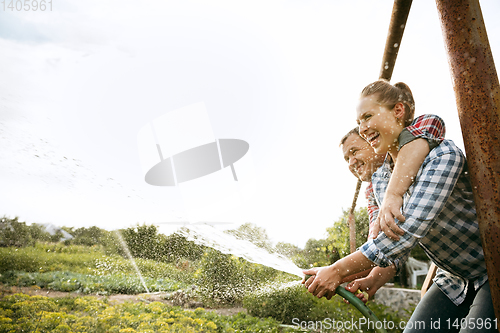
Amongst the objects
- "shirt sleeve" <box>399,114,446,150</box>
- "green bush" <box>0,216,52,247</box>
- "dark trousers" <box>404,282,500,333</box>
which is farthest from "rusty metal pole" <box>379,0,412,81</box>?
"green bush" <box>0,216,52,247</box>

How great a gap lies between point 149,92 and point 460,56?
35.4 feet

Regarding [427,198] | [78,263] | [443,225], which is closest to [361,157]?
[443,225]

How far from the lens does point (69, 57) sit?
10438 millimetres

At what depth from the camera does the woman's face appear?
1.31 m

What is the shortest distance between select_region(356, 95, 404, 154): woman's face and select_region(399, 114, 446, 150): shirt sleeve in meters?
0.10

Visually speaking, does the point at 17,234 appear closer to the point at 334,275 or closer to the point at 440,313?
the point at 334,275

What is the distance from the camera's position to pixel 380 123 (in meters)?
1.31

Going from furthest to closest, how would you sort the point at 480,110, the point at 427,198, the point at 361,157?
1. the point at 361,157
2. the point at 427,198
3. the point at 480,110

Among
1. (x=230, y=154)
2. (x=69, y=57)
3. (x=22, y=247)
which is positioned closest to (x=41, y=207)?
(x=22, y=247)

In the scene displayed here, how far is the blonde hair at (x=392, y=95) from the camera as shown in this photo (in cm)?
133

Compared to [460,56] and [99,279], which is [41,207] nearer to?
[99,279]

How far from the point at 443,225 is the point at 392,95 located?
2.18 ft

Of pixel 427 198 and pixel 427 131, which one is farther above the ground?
pixel 427 131

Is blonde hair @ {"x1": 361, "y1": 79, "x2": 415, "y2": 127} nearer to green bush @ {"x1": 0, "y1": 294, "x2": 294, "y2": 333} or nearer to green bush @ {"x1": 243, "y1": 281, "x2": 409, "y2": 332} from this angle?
green bush @ {"x1": 0, "y1": 294, "x2": 294, "y2": 333}
